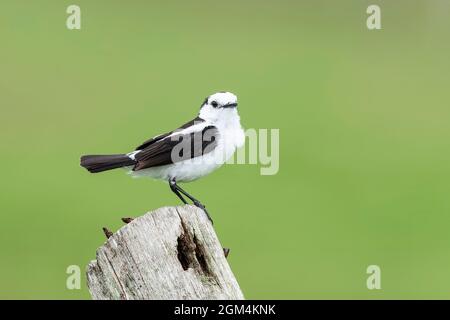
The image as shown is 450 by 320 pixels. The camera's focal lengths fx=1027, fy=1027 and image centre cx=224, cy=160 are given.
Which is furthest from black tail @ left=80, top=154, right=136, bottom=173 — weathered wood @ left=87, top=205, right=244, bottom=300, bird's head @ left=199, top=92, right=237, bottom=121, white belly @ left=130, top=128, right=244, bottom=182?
weathered wood @ left=87, top=205, right=244, bottom=300

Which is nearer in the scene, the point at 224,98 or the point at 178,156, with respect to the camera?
the point at 178,156

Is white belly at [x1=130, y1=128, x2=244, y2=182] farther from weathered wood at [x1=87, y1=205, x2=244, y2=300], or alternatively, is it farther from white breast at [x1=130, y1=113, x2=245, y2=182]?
weathered wood at [x1=87, y1=205, x2=244, y2=300]

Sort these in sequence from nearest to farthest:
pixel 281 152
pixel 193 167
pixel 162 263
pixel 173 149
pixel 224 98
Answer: pixel 162 263
pixel 173 149
pixel 193 167
pixel 224 98
pixel 281 152

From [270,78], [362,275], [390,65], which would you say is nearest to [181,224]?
[362,275]

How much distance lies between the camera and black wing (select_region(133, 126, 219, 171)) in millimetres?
6484

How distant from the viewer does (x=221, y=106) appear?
7074 millimetres

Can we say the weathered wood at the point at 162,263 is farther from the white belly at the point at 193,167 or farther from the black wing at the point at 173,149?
the white belly at the point at 193,167

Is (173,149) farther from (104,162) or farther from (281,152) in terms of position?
(281,152)

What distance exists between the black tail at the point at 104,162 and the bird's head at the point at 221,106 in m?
0.76

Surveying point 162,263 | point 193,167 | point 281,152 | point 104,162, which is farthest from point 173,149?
point 281,152

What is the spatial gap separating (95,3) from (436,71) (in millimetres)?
9422

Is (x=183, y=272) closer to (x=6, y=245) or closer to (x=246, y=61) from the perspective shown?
(x=6, y=245)

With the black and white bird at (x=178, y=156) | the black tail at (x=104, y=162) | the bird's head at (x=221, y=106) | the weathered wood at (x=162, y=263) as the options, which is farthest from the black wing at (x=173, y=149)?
Result: the weathered wood at (x=162, y=263)

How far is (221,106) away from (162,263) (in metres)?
2.67
